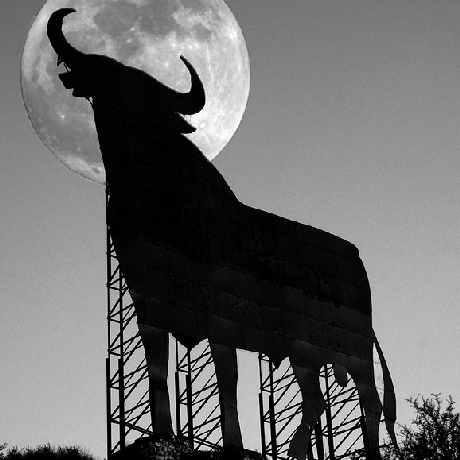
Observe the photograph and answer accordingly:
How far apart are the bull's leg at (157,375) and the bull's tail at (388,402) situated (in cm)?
562

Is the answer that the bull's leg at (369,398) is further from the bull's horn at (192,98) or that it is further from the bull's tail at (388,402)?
the bull's horn at (192,98)

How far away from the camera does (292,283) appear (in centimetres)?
2077

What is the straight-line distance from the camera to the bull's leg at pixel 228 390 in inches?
714

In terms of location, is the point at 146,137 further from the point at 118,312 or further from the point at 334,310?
the point at 334,310

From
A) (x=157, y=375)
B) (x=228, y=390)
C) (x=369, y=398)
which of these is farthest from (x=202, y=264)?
(x=369, y=398)

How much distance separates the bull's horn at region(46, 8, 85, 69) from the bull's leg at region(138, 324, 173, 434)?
16.8 ft

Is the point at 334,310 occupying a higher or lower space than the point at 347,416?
higher

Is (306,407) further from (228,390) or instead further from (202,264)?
(202,264)

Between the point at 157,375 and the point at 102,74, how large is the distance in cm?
579

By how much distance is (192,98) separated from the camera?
19906 mm

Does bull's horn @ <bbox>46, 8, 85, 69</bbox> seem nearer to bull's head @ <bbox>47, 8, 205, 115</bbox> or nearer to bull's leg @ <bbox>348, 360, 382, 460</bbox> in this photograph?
bull's head @ <bbox>47, 8, 205, 115</bbox>

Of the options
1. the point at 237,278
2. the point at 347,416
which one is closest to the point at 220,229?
the point at 237,278

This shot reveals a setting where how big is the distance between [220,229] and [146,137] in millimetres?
2285

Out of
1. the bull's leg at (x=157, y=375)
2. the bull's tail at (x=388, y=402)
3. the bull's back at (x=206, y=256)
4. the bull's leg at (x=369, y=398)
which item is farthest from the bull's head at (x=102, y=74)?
the bull's tail at (x=388, y=402)
